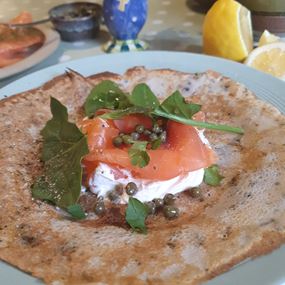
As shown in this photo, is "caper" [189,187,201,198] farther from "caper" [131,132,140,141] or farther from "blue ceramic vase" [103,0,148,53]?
"blue ceramic vase" [103,0,148,53]

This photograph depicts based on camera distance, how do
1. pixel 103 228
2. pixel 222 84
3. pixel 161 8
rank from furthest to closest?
pixel 161 8 < pixel 222 84 < pixel 103 228

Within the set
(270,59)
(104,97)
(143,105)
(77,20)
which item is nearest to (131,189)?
(143,105)

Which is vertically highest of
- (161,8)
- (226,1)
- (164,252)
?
(226,1)

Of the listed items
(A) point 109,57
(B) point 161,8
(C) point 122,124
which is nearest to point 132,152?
(C) point 122,124

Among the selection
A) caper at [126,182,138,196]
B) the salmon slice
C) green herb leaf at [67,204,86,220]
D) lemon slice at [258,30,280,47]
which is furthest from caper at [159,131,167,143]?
lemon slice at [258,30,280,47]

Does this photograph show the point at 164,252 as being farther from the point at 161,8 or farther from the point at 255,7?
the point at 161,8

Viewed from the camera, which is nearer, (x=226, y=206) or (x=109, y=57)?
(x=226, y=206)

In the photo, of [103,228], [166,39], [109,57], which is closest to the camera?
[103,228]
